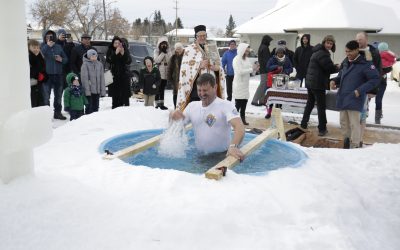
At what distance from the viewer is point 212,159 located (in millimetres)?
5117

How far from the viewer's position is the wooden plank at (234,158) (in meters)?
3.78

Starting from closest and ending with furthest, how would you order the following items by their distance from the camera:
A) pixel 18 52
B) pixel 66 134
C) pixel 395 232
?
pixel 18 52 < pixel 395 232 < pixel 66 134

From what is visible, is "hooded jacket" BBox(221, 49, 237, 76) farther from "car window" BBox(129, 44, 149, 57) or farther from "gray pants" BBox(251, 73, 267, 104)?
"car window" BBox(129, 44, 149, 57)

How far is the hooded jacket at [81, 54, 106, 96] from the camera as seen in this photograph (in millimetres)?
8266

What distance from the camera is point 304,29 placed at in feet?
72.2

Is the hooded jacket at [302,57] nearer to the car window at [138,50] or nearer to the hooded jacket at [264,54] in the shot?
the hooded jacket at [264,54]

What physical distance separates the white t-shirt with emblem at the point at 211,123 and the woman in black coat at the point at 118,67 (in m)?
4.16

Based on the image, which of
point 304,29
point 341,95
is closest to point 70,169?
point 341,95

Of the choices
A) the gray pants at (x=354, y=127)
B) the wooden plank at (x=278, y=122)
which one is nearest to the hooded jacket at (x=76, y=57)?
the wooden plank at (x=278, y=122)

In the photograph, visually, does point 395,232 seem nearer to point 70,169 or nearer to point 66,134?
point 70,169

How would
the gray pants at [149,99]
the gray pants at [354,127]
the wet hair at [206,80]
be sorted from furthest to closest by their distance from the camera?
the gray pants at [149,99], the gray pants at [354,127], the wet hair at [206,80]

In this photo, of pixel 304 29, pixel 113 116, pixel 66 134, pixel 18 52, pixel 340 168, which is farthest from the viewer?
pixel 304 29

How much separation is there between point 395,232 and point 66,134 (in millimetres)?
4597

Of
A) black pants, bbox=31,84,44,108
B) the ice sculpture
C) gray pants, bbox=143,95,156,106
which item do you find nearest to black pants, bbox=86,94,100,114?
black pants, bbox=31,84,44,108
